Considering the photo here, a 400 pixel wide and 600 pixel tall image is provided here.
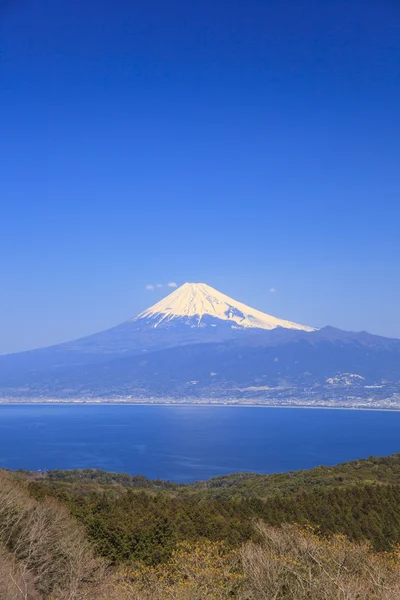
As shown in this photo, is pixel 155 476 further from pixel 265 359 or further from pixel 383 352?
pixel 383 352

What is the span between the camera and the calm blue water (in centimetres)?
6719

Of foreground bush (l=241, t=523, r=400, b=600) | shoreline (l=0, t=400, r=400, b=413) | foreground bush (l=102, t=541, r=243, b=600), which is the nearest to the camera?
foreground bush (l=241, t=523, r=400, b=600)

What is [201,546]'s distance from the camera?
14.0m

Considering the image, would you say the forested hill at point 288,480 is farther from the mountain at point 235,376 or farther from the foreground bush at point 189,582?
the mountain at point 235,376

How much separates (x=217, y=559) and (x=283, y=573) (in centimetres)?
179

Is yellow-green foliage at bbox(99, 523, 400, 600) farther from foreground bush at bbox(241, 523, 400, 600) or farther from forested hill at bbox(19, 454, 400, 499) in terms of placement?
forested hill at bbox(19, 454, 400, 499)

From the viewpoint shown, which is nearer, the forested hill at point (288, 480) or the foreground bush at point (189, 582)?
the foreground bush at point (189, 582)

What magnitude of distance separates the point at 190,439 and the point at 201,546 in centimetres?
7499

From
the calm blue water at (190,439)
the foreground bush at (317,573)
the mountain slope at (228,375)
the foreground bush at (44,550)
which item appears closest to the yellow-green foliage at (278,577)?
the foreground bush at (317,573)

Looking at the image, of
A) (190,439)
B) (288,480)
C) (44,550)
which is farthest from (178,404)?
(44,550)

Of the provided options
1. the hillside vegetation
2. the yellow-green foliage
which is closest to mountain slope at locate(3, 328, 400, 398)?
the hillside vegetation

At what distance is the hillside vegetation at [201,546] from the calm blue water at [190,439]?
38.6 metres

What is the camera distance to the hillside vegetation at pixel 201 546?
34.7 feet

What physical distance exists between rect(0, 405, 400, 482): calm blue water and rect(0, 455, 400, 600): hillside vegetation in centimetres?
3857
